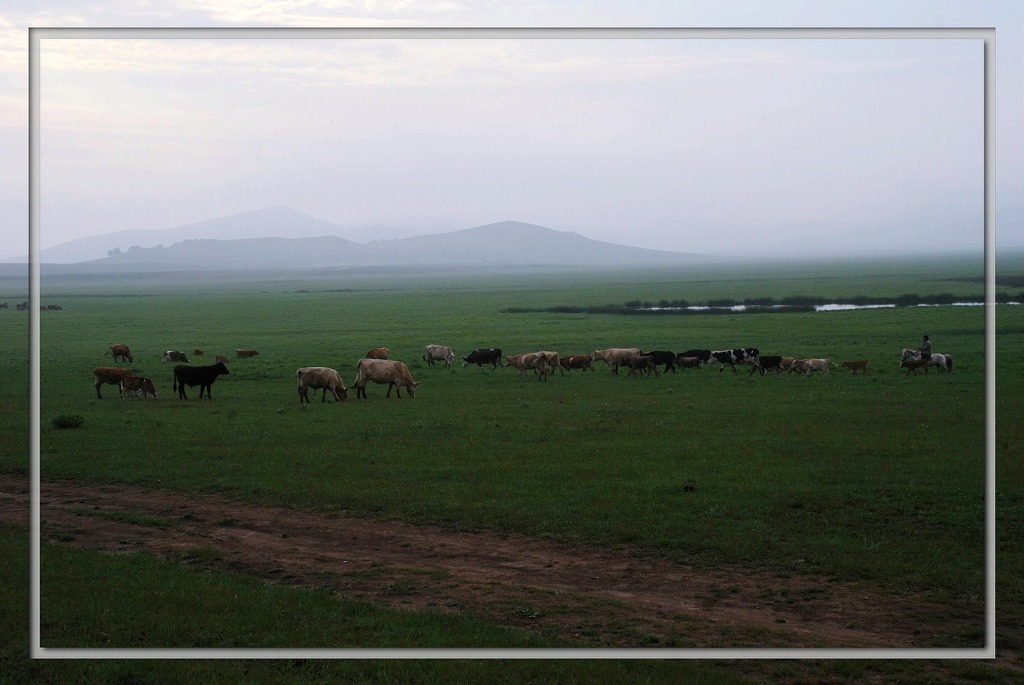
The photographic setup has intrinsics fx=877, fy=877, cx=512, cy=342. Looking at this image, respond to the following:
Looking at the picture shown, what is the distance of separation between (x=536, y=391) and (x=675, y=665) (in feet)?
54.7

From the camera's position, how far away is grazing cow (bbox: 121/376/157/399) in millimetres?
22766

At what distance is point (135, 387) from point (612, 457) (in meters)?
14.0

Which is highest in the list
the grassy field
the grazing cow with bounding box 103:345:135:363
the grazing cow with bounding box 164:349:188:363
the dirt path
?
the grazing cow with bounding box 103:345:135:363

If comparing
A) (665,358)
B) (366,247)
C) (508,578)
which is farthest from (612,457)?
(665,358)

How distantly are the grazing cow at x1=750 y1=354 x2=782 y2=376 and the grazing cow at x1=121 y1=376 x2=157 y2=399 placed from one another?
1751 centimetres

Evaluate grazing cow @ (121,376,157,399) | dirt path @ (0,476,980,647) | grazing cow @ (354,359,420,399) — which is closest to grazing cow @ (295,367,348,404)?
grazing cow @ (354,359,420,399)

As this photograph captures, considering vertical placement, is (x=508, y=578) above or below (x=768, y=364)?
below

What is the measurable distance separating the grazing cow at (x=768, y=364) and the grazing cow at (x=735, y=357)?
0.25 meters

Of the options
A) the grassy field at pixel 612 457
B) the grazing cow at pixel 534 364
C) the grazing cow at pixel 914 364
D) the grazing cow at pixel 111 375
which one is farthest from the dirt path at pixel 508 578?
the grazing cow at pixel 914 364

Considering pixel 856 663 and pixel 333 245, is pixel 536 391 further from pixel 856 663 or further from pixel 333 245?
pixel 856 663

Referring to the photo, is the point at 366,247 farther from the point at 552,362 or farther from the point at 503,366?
the point at 503,366

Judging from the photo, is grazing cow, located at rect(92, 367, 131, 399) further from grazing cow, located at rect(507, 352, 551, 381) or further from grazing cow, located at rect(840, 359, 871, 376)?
grazing cow, located at rect(840, 359, 871, 376)

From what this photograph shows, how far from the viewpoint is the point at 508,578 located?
9.33 m

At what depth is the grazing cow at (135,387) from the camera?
74.7ft
